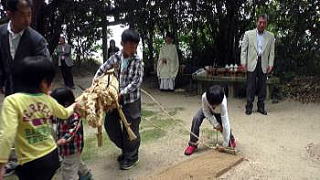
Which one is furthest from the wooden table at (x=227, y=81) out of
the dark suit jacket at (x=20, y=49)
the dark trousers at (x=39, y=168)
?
the dark trousers at (x=39, y=168)

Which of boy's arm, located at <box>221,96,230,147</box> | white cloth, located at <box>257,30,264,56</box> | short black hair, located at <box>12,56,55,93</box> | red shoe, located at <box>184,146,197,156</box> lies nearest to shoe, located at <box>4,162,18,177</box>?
short black hair, located at <box>12,56,55,93</box>

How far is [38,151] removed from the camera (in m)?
3.25

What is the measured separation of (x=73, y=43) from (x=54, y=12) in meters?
1.96

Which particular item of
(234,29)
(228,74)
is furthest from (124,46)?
(234,29)

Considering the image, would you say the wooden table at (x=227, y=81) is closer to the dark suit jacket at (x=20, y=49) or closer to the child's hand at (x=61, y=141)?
the child's hand at (x=61, y=141)

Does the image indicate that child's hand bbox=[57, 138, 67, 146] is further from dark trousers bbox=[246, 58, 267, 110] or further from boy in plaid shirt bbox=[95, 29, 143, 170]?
dark trousers bbox=[246, 58, 267, 110]

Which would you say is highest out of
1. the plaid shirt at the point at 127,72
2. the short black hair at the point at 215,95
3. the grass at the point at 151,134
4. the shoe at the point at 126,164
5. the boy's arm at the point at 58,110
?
the plaid shirt at the point at 127,72

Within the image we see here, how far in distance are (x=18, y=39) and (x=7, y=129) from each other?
1.36 meters

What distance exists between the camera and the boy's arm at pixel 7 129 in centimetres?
299

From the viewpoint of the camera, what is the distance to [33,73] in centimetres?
316

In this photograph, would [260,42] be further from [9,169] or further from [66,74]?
[66,74]

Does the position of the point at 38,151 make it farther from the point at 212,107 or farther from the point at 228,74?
the point at 228,74

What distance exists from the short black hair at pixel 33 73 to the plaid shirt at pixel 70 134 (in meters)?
1.23

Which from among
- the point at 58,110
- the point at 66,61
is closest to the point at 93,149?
the point at 58,110
